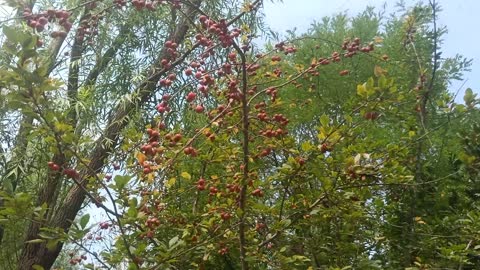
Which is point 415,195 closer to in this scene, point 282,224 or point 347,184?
point 347,184

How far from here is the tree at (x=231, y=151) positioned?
5.44 ft

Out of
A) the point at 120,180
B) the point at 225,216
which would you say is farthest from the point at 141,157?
the point at 225,216

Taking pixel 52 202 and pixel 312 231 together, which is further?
pixel 52 202

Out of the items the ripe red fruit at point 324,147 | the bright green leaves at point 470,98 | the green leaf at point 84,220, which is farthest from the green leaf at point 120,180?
the bright green leaves at point 470,98

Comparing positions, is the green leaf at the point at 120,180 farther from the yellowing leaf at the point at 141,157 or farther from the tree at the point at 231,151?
the yellowing leaf at the point at 141,157

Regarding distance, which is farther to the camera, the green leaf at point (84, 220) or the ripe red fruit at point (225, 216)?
the ripe red fruit at point (225, 216)

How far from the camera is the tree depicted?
166cm

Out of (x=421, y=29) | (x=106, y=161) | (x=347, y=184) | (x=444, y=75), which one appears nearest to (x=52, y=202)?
(x=106, y=161)

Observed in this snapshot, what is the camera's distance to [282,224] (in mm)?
1892

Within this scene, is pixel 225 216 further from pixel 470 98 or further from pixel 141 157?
pixel 470 98

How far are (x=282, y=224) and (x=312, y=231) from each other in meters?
0.46

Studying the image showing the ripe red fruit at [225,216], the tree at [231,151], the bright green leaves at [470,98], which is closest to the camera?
the tree at [231,151]

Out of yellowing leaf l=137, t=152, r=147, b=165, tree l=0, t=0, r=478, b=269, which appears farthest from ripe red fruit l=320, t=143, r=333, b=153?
yellowing leaf l=137, t=152, r=147, b=165

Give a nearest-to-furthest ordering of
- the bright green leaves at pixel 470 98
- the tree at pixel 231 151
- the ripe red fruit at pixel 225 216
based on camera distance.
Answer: the tree at pixel 231 151
the ripe red fruit at pixel 225 216
the bright green leaves at pixel 470 98
